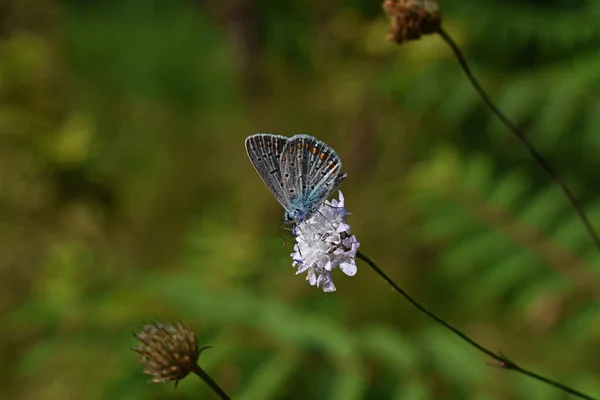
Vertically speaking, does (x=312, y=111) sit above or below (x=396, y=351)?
above

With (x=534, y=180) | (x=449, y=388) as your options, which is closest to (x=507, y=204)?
(x=449, y=388)

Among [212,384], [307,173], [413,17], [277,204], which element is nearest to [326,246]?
[307,173]

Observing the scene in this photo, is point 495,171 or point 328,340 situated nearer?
point 328,340

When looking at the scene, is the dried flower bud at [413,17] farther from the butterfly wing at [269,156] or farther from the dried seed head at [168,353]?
the dried seed head at [168,353]

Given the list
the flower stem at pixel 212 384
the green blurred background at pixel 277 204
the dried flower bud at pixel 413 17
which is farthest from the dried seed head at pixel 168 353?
the green blurred background at pixel 277 204

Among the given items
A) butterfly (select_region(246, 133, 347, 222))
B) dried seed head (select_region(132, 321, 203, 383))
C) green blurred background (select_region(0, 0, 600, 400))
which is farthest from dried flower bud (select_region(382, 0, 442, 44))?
green blurred background (select_region(0, 0, 600, 400))

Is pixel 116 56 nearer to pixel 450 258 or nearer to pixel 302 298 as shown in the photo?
pixel 302 298

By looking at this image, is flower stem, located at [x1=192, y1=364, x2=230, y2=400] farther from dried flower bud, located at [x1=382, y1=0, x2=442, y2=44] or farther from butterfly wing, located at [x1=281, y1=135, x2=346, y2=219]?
dried flower bud, located at [x1=382, y1=0, x2=442, y2=44]
